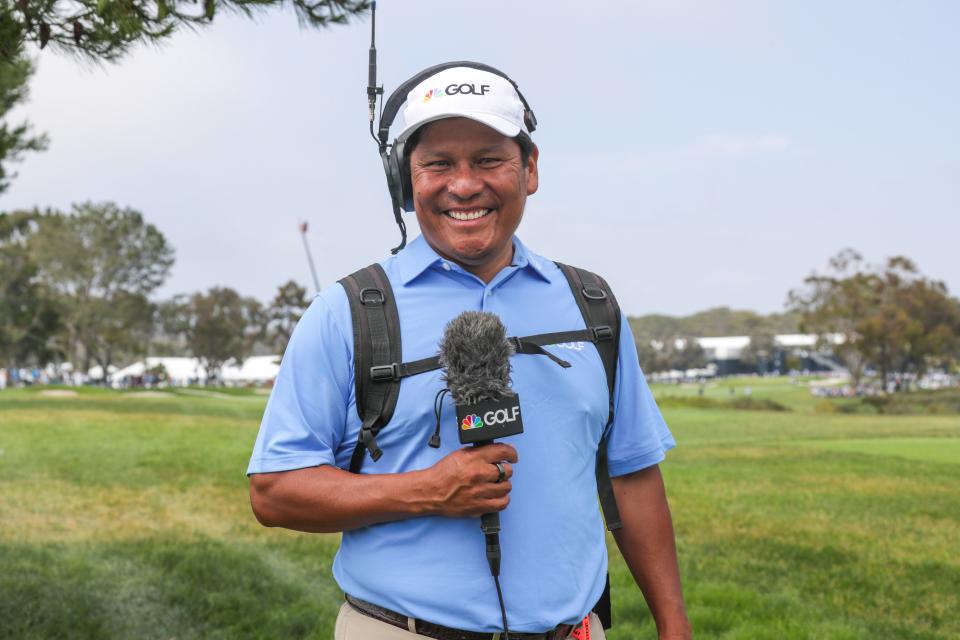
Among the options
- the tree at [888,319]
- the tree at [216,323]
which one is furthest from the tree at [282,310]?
the tree at [888,319]

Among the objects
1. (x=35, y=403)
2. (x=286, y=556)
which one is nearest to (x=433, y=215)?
(x=286, y=556)

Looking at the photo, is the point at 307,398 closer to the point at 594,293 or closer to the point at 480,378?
the point at 480,378

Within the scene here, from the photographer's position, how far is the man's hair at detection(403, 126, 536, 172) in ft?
9.07

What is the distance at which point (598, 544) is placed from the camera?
277 centimetres

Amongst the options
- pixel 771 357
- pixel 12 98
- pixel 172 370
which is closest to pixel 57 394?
pixel 12 98

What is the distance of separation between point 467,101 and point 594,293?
671 millimetres

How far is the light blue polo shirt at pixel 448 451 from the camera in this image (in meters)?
2.49

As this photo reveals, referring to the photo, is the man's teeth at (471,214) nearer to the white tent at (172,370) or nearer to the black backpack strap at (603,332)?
the black backpack strap at (603,332)

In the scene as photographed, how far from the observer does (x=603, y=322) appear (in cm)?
286

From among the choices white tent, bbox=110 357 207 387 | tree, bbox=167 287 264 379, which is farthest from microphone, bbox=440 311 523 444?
white tent, bbox=110 357 207 387

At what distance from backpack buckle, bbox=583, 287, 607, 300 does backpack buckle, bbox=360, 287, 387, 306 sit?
622 mm

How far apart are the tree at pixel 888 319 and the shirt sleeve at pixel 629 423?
67.6 meters

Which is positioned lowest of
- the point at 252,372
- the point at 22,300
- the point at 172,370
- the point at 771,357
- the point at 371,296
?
the point at 371,296

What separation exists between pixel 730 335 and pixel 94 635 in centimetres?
14616
